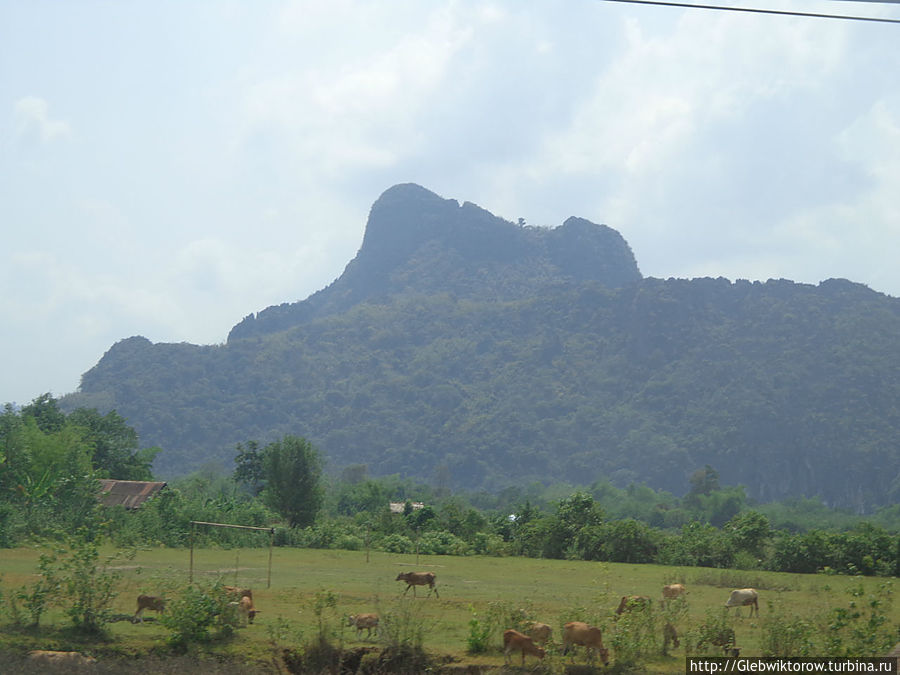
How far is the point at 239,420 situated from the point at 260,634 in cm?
11764

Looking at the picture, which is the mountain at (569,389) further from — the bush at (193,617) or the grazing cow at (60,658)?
the grazing cow at (60,658)

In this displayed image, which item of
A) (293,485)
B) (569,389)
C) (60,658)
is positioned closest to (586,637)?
(60,658)

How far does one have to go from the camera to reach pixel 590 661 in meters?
10.9

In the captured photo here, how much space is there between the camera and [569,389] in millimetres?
125188

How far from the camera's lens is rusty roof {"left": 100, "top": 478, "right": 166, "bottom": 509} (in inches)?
1682

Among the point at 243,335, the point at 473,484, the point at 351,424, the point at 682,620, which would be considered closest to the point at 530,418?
the point at 473,484

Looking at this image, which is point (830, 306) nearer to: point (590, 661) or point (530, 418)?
point (530, 418)

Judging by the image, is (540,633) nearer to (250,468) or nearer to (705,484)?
(250,468)

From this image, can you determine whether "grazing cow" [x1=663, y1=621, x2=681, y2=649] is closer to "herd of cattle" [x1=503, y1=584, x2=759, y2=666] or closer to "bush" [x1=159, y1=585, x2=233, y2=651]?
"herd of cattle" [x1=503, y1=584, x2=759, y2=666]

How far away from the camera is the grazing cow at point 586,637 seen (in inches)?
422

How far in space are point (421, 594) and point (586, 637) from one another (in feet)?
22.2

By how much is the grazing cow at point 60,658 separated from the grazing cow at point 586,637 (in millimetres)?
6505

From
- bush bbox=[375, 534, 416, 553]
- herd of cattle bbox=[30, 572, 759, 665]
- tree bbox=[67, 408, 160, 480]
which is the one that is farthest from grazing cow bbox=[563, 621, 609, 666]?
tree bbox=[67, 408, 160, 480]

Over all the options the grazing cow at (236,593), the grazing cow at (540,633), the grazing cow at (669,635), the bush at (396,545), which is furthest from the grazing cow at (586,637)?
the bush at (396,545)
